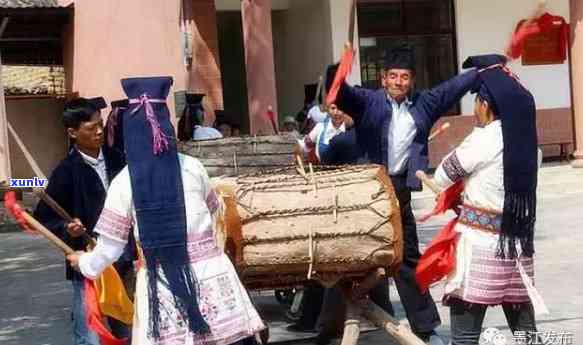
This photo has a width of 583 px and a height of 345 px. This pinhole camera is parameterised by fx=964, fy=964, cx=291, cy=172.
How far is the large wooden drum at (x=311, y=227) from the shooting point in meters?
4.41

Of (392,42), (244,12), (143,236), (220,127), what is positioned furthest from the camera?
(392,42)

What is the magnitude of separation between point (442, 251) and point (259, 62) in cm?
789

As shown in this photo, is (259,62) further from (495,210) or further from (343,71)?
(495,210)

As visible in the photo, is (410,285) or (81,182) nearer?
(81,182)

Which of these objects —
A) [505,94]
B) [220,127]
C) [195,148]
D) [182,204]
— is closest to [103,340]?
[182,204]

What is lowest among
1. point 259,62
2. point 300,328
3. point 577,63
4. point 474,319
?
point 300,328

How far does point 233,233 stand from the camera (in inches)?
173

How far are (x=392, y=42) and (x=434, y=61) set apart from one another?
0.83 metres

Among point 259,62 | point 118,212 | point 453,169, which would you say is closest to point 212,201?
point 118,212

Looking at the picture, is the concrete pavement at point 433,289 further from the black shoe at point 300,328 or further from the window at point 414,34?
the window at point 414,34

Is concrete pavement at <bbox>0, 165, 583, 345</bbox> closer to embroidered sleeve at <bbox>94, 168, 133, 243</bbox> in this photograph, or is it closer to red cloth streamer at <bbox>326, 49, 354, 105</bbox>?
red cloth streamer at <bbox>326, 49, 354, 105</bbox>

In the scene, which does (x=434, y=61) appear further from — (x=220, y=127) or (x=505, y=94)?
(x=505, y=94)

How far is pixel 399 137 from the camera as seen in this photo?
5.48m

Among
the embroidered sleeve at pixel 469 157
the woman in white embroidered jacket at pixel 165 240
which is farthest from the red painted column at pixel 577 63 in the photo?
the woman in white embroidered jacket at pixel 165 240
